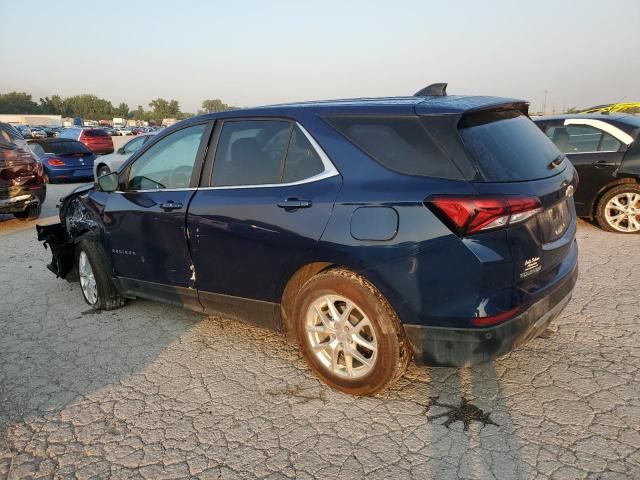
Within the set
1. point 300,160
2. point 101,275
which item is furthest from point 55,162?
point 300,160

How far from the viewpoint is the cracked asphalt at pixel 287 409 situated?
7.92ft

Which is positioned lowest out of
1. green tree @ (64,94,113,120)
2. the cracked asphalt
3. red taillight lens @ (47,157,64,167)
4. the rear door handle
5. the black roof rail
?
the cracked asphalt

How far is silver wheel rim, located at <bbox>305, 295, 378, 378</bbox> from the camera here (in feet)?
9.35

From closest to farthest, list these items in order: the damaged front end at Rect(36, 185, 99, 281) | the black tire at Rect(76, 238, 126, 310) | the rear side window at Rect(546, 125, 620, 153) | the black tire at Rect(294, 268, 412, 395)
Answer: the black tire at Rect(294, 268, 412, 395) → the black tire at Rect(76, 238, 126, 310) → the damaged front end at Rect(36, 185, 99, 281) → the rear side window at Rect(546, 125, 620, 153)

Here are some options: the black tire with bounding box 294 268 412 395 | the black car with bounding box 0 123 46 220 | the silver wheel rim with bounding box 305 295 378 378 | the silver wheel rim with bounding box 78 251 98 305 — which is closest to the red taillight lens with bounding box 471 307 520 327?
the black tire with bounding box 294 268 412 395

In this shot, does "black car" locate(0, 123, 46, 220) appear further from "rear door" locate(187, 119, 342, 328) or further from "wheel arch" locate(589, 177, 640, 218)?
"wheel arch" locate(589, 177, 640, 218)

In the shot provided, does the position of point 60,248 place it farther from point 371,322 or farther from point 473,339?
point 473,339

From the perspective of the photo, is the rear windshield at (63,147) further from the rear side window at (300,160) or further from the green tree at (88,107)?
the green tree at (88,107)

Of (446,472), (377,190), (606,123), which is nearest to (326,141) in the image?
(377,190)

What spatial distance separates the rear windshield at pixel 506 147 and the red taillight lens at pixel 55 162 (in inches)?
557

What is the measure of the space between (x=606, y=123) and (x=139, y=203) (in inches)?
235

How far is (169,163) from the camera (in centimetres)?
390

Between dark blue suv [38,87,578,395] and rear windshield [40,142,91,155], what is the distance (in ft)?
41.0

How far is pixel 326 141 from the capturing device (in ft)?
9.65
